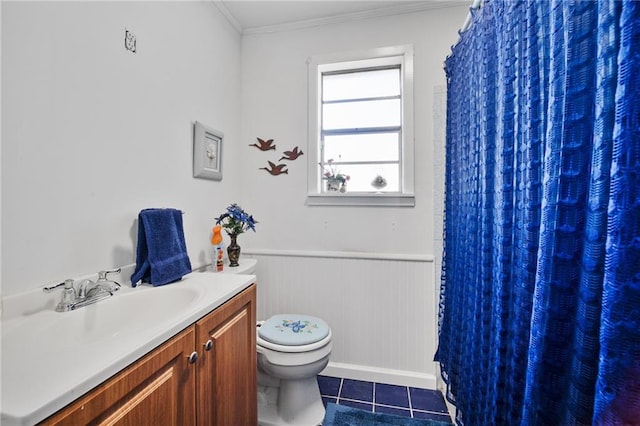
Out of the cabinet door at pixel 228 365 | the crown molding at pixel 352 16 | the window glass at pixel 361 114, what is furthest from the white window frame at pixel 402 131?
the cabinet door at pixel 228 365

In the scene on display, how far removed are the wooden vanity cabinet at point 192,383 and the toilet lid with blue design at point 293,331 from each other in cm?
24

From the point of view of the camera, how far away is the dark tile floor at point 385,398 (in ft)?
5.10

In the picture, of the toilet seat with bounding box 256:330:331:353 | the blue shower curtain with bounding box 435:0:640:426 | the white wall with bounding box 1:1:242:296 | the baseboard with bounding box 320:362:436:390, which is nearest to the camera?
the blue shower curtain with bounding box 435:0:640:426

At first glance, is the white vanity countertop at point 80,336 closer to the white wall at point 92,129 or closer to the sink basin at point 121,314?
the sink basin at point 121,314

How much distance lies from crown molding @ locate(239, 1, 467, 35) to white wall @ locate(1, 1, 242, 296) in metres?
0.50

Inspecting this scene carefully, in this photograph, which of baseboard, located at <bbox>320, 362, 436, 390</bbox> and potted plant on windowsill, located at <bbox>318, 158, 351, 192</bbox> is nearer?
baseboard, located at <bbox>320, 362, 436, 390</bbox>

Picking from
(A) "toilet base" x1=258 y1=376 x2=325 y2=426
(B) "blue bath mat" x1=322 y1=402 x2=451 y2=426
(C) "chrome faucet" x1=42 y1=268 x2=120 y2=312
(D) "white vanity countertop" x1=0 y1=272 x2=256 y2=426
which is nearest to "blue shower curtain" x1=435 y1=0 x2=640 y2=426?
(B) "blue bath mat" x1=322 y1=402 x2=451 y2=426

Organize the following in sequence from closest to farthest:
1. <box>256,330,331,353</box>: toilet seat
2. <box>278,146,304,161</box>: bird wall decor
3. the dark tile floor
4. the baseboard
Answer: <box>256,330,331,353</box>: toilet seat → the dark tile floor → the baseboard → <box>278,146,304,161</box>: bird wall decor

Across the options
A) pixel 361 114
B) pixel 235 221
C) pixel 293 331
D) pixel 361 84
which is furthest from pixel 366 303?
pixel 361 84

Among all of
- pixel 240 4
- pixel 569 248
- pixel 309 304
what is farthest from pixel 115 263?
pixel 240 4

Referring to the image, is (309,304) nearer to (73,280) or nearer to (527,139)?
(73,280)

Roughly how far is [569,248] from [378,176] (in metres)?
1.42

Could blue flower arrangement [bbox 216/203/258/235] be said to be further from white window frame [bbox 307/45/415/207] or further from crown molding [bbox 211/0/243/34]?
crown molding [bbox 211/0/243/34]

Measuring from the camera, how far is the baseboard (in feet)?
5.74
